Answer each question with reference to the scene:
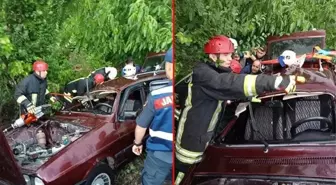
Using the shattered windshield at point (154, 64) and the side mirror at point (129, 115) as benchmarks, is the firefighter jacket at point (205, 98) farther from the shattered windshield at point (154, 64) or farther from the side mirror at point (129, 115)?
the side mirror at point (129, 115)

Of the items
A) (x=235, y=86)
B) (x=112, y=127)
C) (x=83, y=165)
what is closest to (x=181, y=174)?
(x=235, y=86)

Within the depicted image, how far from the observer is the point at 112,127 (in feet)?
7.02

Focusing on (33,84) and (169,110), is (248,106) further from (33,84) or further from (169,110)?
(33,84)

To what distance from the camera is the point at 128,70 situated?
1.35 m

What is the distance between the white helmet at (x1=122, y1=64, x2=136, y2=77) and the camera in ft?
4.26

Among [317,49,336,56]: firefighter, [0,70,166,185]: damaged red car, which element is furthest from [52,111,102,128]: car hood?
[317,49,336,56]: firefighter

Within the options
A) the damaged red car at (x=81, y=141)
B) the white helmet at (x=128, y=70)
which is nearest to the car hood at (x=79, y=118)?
the damaged red car at (x=81, y=141)

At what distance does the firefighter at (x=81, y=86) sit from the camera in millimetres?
1393

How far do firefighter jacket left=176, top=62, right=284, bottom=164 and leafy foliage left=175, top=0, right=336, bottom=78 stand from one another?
50 millimetres

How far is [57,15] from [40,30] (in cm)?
13

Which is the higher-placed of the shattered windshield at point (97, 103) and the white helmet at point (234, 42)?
the white helmet at point (234, 42)

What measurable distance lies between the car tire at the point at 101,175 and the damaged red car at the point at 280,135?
1251mm

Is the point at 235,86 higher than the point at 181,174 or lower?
higher

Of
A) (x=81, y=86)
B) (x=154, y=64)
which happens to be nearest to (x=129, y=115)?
(x=81, y=86)
